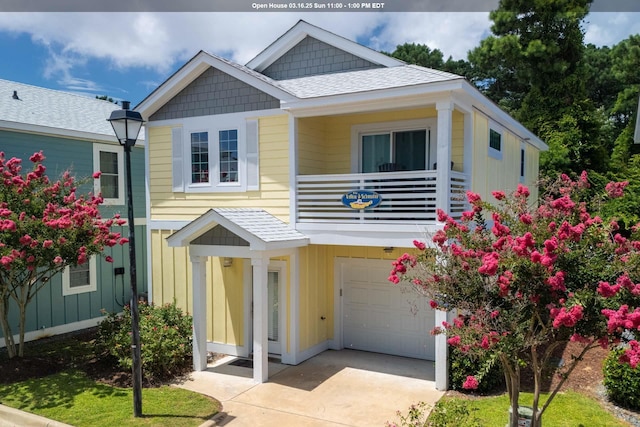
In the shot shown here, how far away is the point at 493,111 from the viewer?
10977 millimetres

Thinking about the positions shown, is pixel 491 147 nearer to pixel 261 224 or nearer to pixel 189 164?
pixel 261 224

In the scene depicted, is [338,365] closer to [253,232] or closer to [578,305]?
[253,232]

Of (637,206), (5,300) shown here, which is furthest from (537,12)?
(5,300)

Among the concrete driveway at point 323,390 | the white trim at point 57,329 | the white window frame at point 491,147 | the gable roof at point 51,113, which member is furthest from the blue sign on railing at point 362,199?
the white trim at point 57,329

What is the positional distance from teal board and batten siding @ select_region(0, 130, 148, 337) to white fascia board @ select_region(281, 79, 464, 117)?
19.7 ft

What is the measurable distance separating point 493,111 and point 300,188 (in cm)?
481

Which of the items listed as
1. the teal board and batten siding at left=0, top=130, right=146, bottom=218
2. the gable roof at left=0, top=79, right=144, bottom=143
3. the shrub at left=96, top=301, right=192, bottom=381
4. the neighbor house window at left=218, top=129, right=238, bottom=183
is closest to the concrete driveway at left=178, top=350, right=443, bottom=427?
the shrub at left=96, top=301, right=192, bottom=381

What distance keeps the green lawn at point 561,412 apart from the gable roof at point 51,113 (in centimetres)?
1203

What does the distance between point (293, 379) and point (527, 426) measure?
15.0 ft

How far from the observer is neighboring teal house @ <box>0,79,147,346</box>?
40.9 feet

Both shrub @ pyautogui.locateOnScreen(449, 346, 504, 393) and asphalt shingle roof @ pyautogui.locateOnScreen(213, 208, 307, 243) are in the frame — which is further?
asphalt shingle roof @ pyautogui.locateOnScreen(213, 208, 307, 243)

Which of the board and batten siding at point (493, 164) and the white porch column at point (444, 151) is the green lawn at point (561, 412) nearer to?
the white porch column at point (444, 151)

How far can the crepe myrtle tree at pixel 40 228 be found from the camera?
9070mm

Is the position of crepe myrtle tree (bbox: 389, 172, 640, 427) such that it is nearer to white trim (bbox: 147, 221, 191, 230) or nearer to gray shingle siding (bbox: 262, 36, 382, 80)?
gray shingle siding (bbox: 262, 36, 382, 80)
